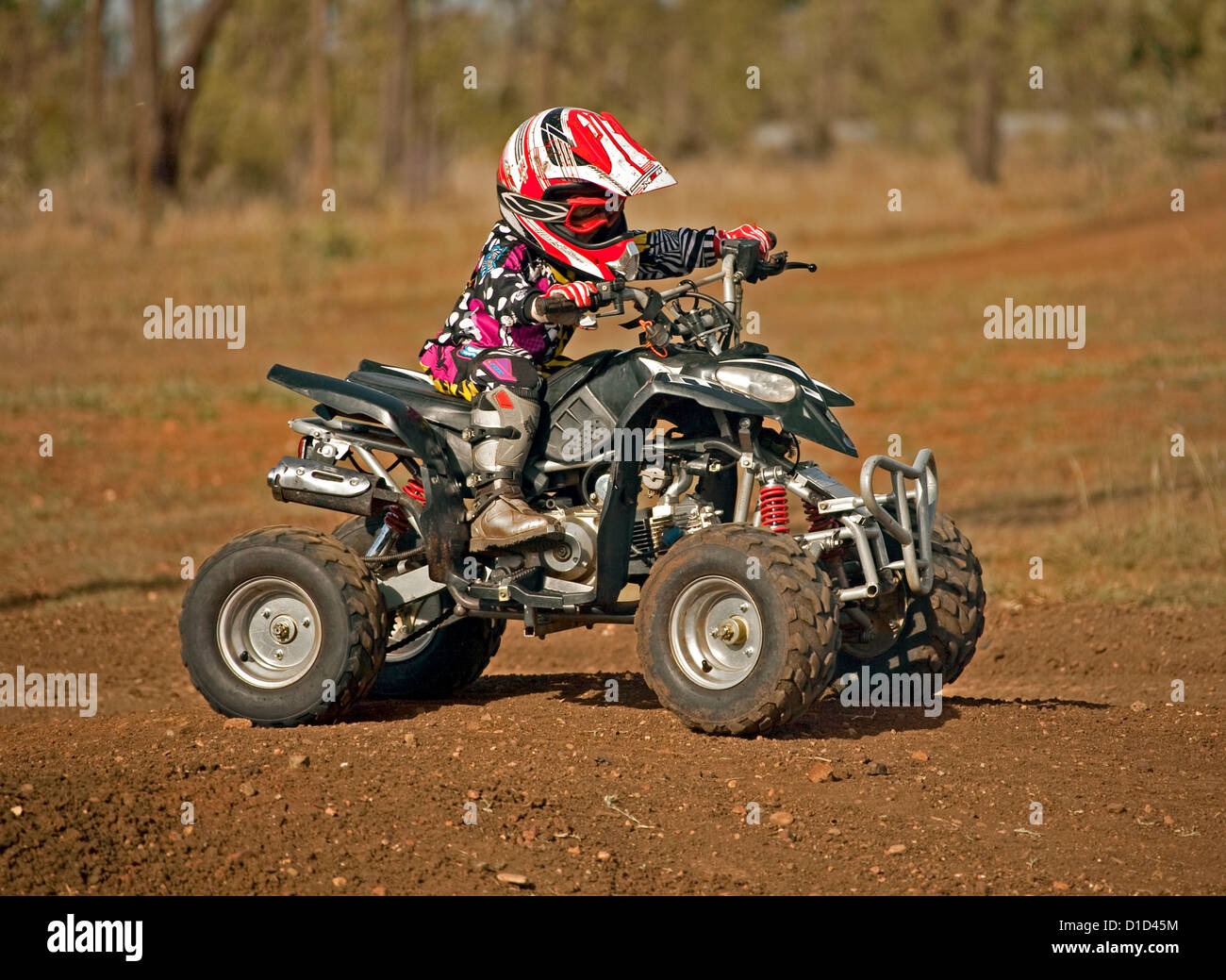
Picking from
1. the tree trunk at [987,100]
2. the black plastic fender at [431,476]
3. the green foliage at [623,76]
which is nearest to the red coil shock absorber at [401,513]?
the black plastic fender at [431,476]

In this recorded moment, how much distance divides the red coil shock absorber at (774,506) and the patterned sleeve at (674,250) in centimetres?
112

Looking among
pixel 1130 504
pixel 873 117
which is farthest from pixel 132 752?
pixel 873 117

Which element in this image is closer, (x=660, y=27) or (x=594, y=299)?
(x=594, y=299)

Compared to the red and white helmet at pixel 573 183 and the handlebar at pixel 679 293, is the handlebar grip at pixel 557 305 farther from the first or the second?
the red and white helmet at pixel 573 183

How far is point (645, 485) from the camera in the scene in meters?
6.60

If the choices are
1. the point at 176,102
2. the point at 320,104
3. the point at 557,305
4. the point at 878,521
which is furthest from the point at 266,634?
the point at 176,102

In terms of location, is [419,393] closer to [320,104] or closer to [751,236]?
[751,236]

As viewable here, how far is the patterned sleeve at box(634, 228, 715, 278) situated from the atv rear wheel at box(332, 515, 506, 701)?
5.71 ft

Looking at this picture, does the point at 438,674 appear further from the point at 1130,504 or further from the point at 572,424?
the point at 1130,504

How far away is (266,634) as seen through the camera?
694 centimetres

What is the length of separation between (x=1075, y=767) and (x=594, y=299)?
2.50m

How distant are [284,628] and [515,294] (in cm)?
167

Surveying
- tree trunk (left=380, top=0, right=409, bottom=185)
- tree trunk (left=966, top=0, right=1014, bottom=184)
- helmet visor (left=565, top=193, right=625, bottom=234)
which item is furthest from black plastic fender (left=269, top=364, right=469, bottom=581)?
tree trunk (left=380, top=0, right=409, bottom=185)
